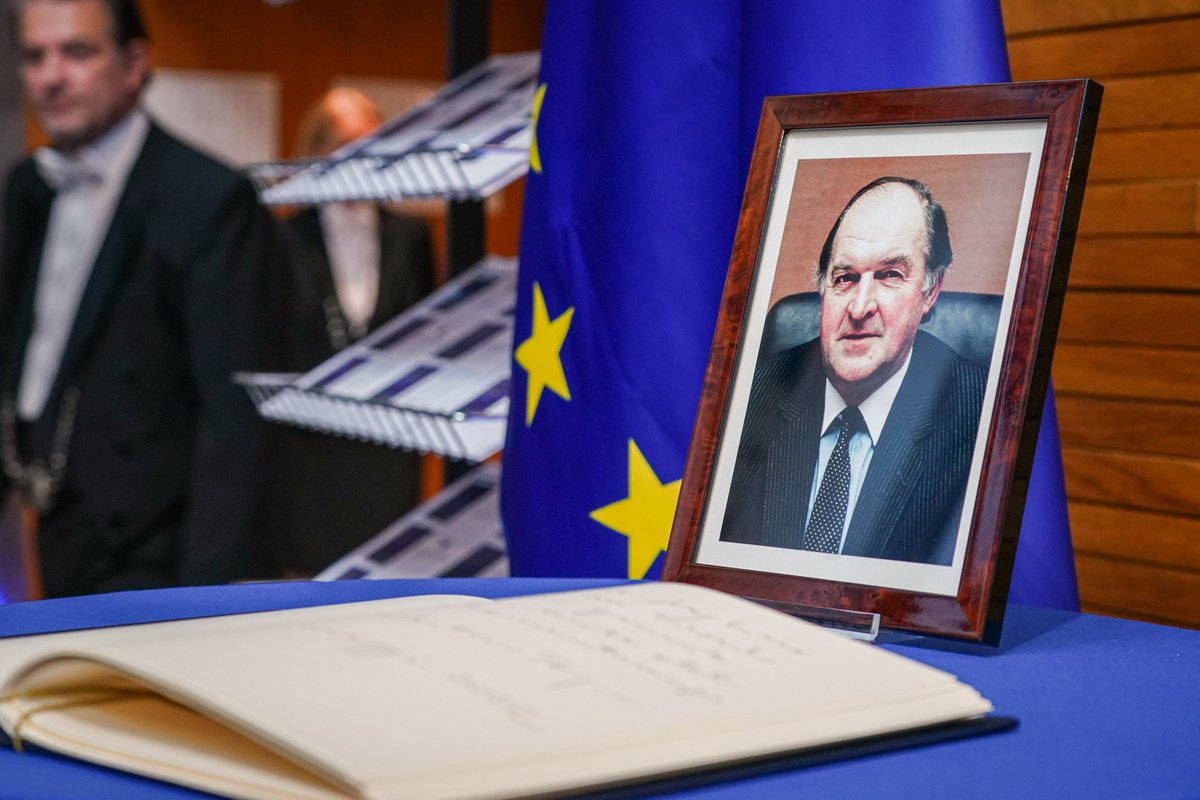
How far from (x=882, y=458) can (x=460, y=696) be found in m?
0.36

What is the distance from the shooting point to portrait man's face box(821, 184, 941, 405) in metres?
0.81

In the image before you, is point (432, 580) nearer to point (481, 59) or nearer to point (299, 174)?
point (299, 174)

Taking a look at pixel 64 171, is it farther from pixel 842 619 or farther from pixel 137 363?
pixel 842 619

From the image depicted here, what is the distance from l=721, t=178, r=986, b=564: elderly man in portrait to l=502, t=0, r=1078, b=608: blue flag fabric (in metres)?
0.31

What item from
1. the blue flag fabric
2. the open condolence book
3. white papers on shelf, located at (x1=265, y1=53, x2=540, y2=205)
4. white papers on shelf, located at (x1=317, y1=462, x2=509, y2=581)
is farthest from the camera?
white papers on shelf, located at (x1=317, y1=462, x2=509, y2=581)

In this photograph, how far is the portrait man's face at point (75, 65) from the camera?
8.26 ft

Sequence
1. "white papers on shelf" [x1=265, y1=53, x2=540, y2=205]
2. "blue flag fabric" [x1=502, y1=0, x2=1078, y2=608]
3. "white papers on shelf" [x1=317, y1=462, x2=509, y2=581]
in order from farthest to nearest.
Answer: "white papers on shelf" [x1=317, y1=462, x2=509, y2=581] → "white papers on shelf" [x1=265, y1=53, x2=540, y2=205] → "blue flag fabric" [x1=502, y1=0, x2=1078, y2=608]

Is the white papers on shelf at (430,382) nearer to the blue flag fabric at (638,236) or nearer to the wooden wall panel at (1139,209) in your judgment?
the blue flag fabric at (638,236)

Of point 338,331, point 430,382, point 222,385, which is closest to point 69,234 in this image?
point 222,385

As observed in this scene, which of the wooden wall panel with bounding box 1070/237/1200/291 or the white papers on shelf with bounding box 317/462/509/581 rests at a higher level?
the wooden wall panel with bounding box 1070/237/1200/291

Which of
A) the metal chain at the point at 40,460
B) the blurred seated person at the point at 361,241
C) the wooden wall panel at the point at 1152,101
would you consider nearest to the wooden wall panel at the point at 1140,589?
the wooden wall panel at the point at 1152,101

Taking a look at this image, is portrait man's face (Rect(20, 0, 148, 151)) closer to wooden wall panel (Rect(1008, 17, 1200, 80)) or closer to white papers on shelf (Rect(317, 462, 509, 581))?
white papers on shelf (Rect(317, 462, 509, 581))

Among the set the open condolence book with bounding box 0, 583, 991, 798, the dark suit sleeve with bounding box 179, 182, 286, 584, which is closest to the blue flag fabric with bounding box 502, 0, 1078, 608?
the open condolence book with bounding box 0, 583, 991, 798

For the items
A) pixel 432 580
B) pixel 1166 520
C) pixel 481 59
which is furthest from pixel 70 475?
pixel 1166 520
